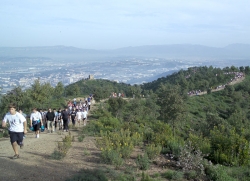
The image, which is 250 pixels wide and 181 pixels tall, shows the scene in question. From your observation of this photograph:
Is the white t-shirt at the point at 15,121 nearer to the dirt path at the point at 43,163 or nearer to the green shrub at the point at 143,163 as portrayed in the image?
the dirt path at the point at 43,163

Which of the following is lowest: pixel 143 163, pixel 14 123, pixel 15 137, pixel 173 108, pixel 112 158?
pixel 173 108

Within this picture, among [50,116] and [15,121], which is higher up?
[15,121]

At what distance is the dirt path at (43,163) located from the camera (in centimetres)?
650

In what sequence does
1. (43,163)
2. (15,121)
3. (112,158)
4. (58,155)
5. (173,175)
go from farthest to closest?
(58,155) < (15,121) < (43,163) < (112,158) < (173,175)

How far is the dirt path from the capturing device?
6.50 m

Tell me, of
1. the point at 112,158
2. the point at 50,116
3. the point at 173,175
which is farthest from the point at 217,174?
the point at 50,116

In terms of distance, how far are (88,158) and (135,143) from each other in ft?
7.10

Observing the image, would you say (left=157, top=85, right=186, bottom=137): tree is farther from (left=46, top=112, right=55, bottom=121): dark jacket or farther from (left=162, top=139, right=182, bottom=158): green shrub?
(left=162, top=139, right=182, bottom=158): green shrub

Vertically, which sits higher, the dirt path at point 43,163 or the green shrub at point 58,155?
the green shrub at point 58,155

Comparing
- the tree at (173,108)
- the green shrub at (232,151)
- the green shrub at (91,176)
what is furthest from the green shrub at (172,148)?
the tree at (173,108)

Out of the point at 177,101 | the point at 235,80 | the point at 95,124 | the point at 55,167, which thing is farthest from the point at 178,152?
the point at 235,80

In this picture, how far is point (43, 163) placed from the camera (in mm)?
7453

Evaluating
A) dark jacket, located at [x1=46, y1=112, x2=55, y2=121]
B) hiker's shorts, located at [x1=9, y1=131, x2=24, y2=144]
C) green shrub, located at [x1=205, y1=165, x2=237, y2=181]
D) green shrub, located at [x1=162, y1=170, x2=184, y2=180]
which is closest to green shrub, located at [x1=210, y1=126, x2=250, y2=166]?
green shrub, located at [x1=205, y1=165, x2=237, y2=181]

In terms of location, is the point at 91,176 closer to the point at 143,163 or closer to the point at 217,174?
the point at 143,163
